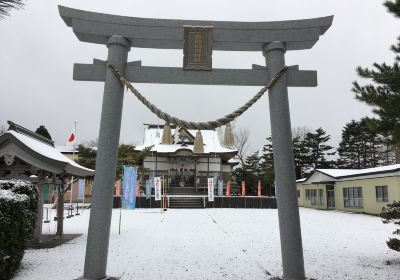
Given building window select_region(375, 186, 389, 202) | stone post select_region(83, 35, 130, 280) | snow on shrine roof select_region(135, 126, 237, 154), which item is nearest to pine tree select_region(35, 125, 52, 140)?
snow on shrine roof select_region(135, 126, 237, 154)

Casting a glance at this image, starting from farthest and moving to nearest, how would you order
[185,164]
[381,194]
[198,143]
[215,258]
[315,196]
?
[185,164] → [315,196] → [381,194] → [215,258] → [198,143]

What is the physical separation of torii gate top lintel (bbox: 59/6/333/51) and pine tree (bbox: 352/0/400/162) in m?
1.64

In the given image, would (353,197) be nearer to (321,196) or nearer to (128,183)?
(321,196)

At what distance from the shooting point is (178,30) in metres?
5.27

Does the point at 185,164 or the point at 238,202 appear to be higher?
the point at 185,164

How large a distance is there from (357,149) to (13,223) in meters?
43.2

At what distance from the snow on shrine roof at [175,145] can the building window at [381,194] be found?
16.7 m

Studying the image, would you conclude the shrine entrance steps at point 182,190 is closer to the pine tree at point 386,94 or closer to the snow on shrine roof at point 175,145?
the snow on shrine roof at point 175,145

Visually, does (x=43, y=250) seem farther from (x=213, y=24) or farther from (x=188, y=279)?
(x=213, y=24)

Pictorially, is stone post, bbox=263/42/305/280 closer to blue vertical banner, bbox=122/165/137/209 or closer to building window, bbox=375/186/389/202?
blue vertical banner, bbox=122/165/137/209

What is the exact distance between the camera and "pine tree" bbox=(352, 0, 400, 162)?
600 cm

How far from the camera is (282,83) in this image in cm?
530

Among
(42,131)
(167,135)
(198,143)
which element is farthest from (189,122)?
(42,131)

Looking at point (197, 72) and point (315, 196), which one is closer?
point (197, 72)
